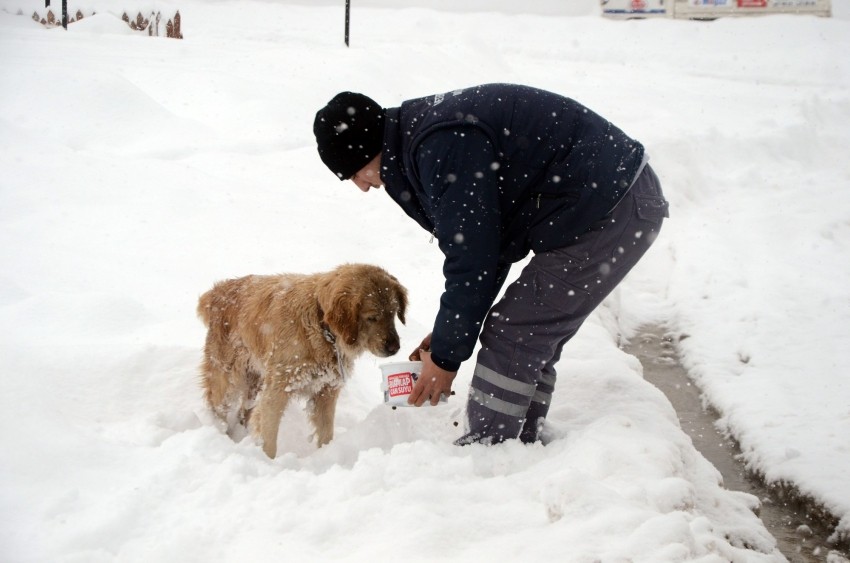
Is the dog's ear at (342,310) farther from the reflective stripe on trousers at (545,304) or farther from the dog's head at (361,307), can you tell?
the reflective stripe on trousers at (545,304)

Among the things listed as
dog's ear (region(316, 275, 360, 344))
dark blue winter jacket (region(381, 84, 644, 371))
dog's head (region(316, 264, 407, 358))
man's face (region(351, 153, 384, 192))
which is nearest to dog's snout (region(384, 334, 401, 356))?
dog's head (region(316, 264, 407, 358))

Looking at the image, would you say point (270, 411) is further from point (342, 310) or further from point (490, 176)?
point (490, 176)

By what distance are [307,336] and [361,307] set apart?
15.5 inches

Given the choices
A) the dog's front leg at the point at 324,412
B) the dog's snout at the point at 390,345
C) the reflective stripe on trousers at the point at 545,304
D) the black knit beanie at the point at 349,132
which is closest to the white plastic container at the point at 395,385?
the reflective stripe on trousers at the point at 545,304

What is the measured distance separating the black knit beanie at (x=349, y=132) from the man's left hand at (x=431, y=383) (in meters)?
1.03

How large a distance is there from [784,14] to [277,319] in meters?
25.3

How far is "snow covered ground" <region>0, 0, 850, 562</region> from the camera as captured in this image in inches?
104

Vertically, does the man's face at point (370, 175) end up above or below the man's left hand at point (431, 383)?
above

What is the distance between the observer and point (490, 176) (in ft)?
9.93

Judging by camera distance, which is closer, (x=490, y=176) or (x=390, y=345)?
(x=490, y=176)

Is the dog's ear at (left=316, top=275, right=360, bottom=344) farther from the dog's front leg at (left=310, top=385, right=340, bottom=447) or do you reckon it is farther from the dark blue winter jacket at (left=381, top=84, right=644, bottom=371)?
the dark blue winter jacket at (left=381, top=84, right=644, bottom=371)

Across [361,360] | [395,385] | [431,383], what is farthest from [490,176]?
[361,360]

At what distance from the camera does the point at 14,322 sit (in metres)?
4.60

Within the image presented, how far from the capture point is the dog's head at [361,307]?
3.87 m
